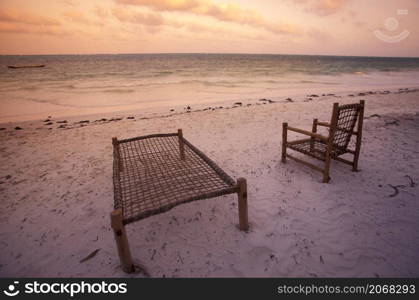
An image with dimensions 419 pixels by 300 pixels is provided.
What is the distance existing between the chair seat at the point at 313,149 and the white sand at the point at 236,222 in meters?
0.44

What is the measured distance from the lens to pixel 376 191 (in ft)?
12.6

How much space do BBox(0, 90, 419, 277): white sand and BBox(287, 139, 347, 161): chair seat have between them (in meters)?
0.44

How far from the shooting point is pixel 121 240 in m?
2.37

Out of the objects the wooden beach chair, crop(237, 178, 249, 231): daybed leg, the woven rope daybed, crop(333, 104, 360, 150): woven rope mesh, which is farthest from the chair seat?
crop(237, 178, 249, 231): daybed leg

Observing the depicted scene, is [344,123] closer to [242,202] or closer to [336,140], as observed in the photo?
[336,140]

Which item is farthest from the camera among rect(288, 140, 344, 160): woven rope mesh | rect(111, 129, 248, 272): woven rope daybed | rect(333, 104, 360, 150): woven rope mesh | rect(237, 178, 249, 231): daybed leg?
rect(288, 140, 344, 160): woven rope mesh

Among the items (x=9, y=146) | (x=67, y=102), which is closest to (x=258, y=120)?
(x=9, y=146)

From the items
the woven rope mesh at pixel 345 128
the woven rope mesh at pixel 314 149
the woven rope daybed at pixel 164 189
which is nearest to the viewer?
the woven rope daybed at pixel 164 189

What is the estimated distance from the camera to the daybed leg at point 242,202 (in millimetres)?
2861

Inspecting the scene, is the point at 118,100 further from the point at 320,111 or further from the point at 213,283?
the point at 213,283

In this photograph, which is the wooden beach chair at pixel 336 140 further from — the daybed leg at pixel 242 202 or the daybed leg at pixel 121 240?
the daybed leg at pixel 121 240

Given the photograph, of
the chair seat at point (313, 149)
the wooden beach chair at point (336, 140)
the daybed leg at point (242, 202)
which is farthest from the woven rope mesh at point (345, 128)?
the daybed leg at point (242, 202)

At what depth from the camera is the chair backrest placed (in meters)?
3.83

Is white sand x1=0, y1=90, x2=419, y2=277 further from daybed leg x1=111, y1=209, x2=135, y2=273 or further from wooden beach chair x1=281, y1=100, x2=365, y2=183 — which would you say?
wooden beach chair x1=281, y1=100, x2=365, y2=183
